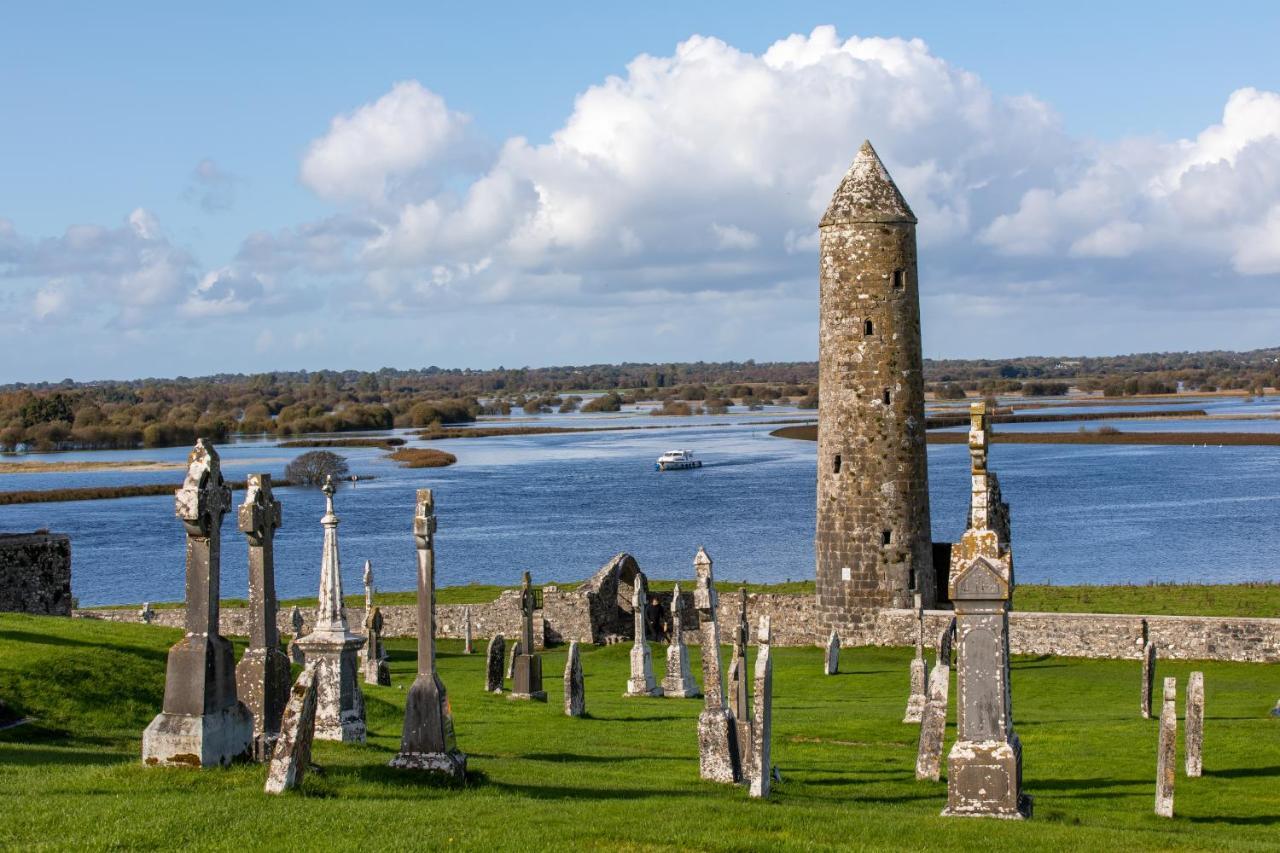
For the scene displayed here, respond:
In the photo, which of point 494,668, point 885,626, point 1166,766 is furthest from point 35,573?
point 1166,766

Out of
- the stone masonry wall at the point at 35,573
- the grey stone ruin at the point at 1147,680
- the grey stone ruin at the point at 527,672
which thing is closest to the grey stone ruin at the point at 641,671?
the grey stone ruin at the point at 527,672

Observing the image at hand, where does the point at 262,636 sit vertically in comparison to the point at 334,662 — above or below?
above

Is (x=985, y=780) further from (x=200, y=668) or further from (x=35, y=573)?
(x=35, y=573)

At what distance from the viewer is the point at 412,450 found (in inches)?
4985

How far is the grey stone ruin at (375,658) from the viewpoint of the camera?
24391 mm

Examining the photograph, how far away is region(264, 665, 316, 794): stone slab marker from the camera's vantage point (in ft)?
35.3

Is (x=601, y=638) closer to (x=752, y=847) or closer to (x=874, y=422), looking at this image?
(x=874, y=422)

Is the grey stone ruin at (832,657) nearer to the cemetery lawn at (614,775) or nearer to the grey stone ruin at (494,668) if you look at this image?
the cemetery lawn at (614,775)

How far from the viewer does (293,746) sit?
10773 mm

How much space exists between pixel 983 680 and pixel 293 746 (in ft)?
16.8

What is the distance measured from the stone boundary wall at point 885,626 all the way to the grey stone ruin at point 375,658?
175 inches

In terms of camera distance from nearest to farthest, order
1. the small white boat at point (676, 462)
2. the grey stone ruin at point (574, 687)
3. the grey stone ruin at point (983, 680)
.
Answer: the grey stone ruin at point (983, 680), the grey stone ruin at point (574, 687), the small white boat at point (676, 462)

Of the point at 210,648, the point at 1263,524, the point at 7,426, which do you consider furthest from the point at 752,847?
the point at 7,426

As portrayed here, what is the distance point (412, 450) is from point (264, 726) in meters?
115
